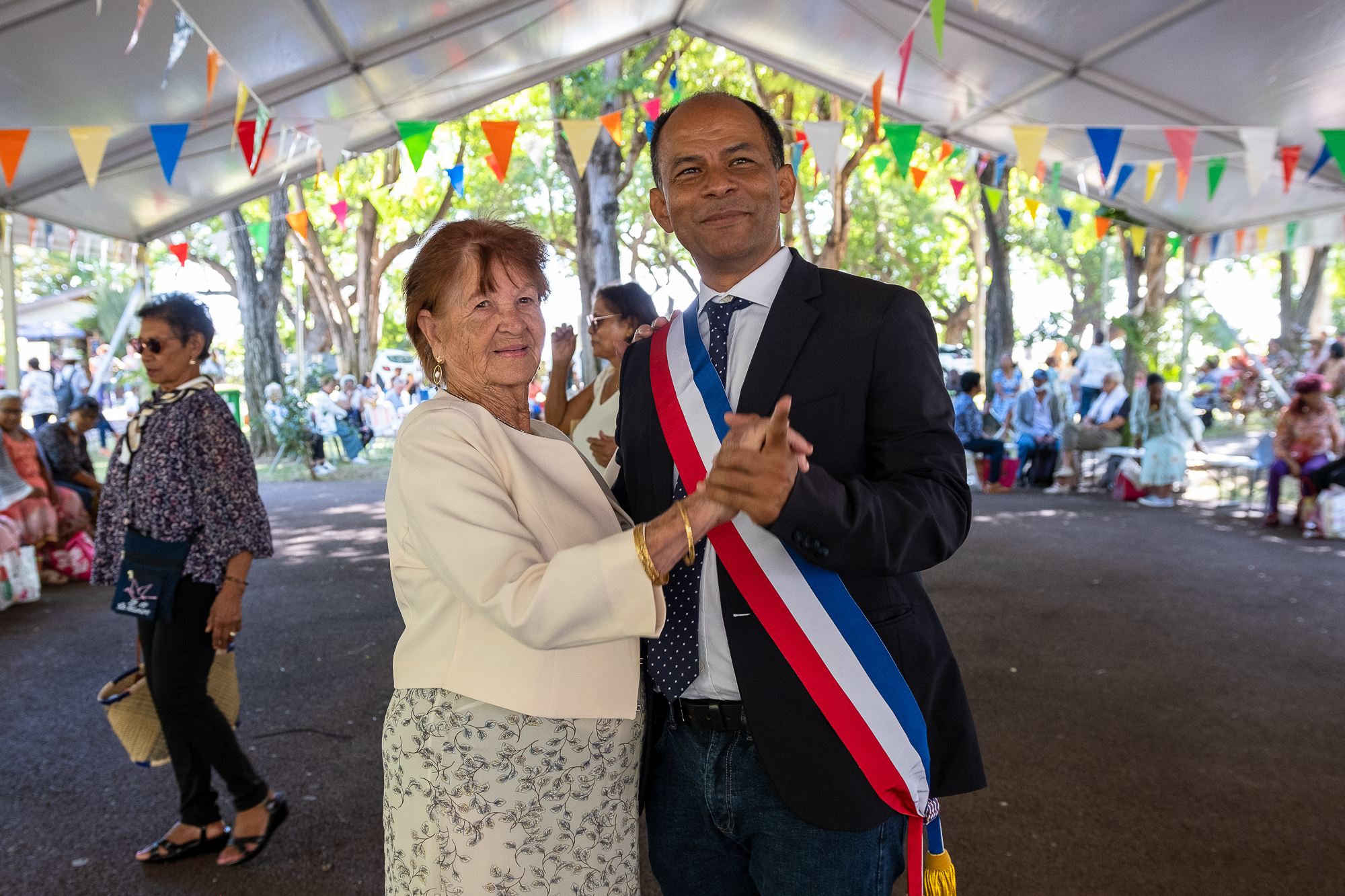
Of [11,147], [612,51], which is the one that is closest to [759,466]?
[11,147]

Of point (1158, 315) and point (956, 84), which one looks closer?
point (956, 84)

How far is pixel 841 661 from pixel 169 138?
6749 mm

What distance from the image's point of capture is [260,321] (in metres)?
15.0

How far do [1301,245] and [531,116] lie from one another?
41.1 ft

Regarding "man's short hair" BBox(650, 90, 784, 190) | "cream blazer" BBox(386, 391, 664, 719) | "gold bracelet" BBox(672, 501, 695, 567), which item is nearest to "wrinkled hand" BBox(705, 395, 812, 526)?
"gold bracelet" BBox(672, 501, 695, 567)

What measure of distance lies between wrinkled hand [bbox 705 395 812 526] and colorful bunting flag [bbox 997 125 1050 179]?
7.21m

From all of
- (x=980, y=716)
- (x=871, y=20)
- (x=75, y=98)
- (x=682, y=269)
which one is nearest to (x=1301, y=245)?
(x=871, y=20)

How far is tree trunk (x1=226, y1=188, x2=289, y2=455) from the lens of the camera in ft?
48.8

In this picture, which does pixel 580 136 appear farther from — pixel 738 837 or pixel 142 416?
pixel 738 837

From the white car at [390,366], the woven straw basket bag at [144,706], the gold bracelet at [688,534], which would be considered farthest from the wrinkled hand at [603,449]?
the white car at [390,366]

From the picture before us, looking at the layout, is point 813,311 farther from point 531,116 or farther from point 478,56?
point 531,116

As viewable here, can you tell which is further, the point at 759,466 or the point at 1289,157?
the point at 1289,157

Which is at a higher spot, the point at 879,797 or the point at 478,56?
the point at 478,56

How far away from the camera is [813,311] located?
4.98 feet
